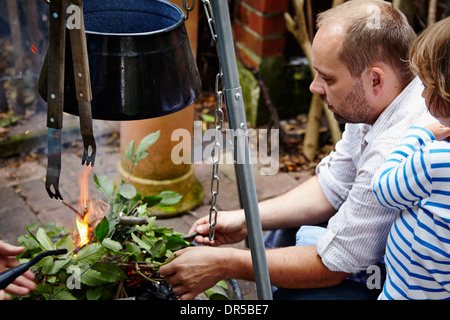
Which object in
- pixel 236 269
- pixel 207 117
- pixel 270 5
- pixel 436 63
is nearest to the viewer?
pixel 436 63

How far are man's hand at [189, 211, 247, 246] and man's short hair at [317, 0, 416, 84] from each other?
830 millimetres

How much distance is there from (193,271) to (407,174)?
0.86 m

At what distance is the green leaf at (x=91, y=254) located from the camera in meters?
1.94

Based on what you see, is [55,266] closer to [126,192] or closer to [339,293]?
[126,192]

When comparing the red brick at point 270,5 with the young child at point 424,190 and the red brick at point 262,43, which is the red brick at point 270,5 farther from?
the young child at point 424,190

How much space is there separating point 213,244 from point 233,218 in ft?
0.49

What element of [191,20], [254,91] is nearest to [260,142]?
[254,91]

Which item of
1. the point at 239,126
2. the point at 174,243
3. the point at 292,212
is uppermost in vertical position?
the point at 239,126

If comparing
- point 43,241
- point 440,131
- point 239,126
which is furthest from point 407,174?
point 43,241

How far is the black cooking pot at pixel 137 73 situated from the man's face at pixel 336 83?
643 mm

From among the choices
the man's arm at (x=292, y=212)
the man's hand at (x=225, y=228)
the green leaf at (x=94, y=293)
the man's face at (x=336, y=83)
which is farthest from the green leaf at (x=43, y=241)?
the man's face at (x=336, y=83)

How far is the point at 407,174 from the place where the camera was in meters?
1.65

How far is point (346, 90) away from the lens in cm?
203
